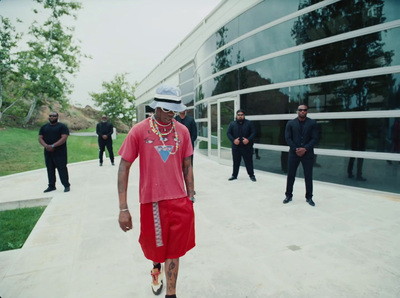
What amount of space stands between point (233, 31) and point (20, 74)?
21.2 meters

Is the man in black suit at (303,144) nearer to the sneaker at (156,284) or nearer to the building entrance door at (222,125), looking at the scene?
the sneaker at (156,284)

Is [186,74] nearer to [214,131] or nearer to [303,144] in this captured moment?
[214,131]

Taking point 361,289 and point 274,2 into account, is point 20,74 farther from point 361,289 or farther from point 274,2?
point 361,289

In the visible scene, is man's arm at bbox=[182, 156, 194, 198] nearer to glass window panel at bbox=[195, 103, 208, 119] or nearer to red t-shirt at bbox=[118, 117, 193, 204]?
red t-shirt at bbox=[118, 117, 193, 204]

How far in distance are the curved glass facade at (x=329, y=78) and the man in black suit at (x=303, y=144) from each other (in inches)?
68.9

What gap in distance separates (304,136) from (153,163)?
3.97 metres

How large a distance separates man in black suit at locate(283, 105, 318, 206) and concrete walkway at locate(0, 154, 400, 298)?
1.37 feet

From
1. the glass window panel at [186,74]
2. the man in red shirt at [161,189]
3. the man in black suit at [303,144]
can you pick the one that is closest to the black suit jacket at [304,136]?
the man in black suit at [303,144]

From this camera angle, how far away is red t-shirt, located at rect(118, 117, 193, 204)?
2.13m

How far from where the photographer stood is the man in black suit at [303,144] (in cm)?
518

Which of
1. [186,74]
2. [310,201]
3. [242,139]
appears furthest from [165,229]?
[186,74]

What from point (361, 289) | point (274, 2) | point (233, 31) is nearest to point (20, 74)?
point (233, 31)

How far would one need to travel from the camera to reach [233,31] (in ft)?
31.8

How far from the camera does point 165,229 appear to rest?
2.14m
